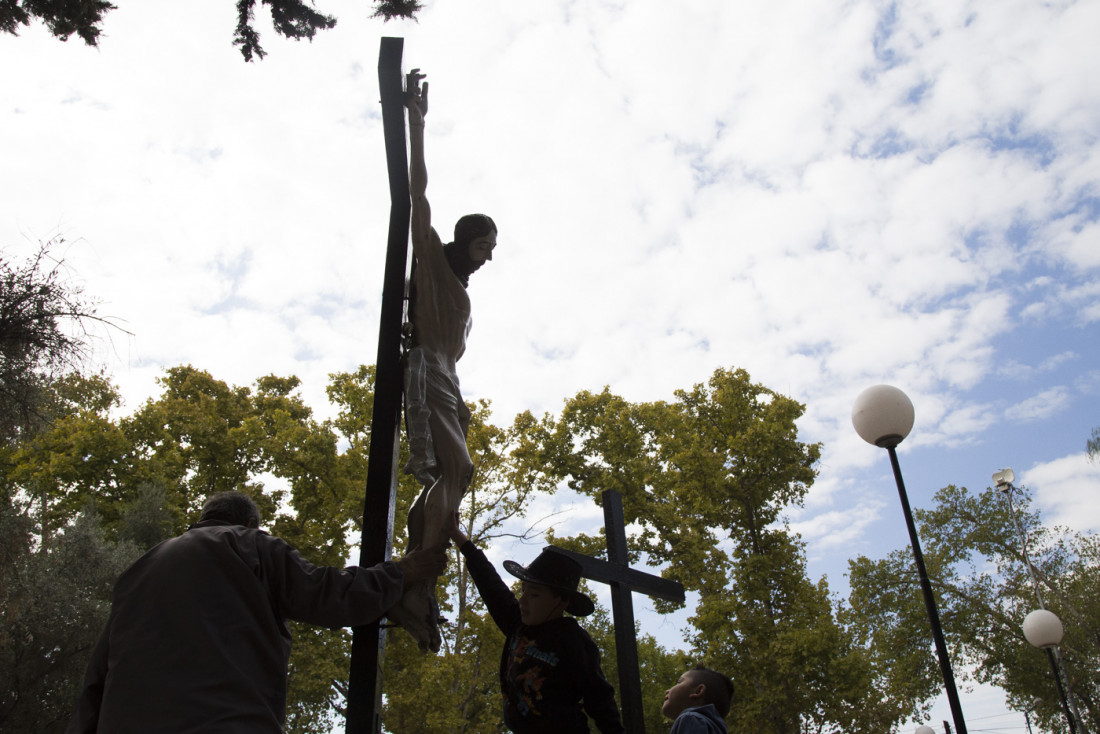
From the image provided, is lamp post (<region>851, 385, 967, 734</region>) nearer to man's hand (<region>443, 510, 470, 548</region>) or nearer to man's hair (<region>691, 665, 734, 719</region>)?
man's hair (<region>691, 665, 734, 719</region>)

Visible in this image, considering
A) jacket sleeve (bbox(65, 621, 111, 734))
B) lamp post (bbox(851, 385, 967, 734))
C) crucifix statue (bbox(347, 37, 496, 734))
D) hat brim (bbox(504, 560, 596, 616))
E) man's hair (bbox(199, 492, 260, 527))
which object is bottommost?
jacket sleeve (bbox(65, 621, 111, 734))

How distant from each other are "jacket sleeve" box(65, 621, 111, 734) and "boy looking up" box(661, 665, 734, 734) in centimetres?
254

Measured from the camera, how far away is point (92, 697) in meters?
2.27

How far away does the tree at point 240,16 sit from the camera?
5566 millimetres

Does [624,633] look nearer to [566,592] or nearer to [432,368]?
[566,592]

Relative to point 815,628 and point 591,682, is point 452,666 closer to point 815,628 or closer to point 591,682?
point 815,628

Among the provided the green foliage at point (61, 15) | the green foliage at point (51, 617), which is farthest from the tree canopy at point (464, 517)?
the green foliage at point (61, 15)

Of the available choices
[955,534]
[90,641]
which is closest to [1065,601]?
[955,534]

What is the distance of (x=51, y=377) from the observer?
23.0ft

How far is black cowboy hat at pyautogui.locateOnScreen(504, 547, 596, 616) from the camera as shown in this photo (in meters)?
3.21

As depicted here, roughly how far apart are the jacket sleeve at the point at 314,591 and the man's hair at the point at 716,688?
7.11ft

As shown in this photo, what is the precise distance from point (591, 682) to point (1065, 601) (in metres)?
28.8

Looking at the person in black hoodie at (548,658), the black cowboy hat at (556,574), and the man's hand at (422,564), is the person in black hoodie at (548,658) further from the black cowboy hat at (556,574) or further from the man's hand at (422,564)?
the man's hand at (422,564)

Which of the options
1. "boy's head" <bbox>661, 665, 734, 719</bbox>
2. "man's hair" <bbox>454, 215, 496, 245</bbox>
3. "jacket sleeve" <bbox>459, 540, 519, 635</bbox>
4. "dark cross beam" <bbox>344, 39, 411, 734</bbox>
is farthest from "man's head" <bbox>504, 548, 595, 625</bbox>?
"man's hair" <bbox>454, 215, 496, 245</bbox>
